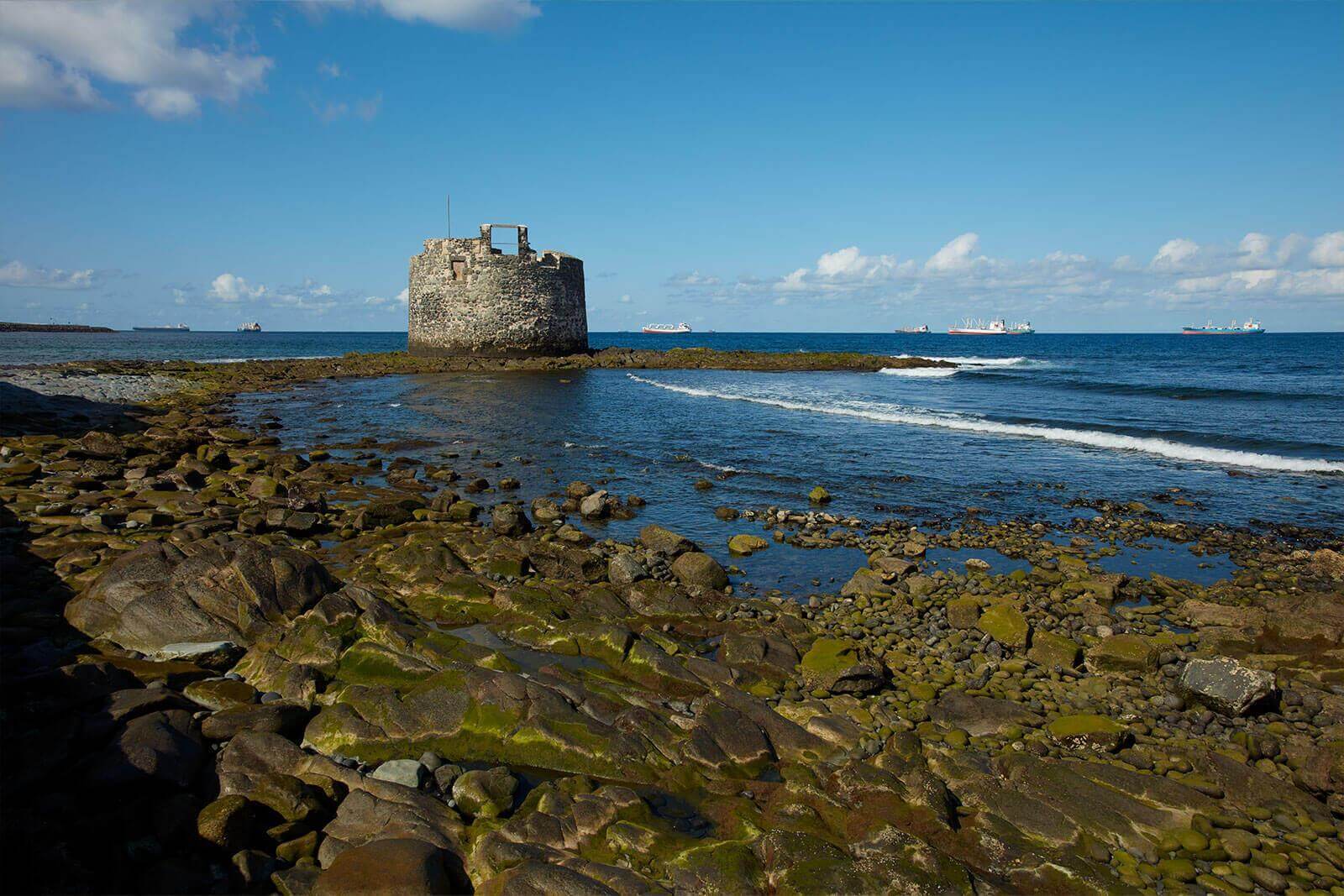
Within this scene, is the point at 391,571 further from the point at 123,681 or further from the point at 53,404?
the point at 53,404

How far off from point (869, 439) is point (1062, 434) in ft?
24.0

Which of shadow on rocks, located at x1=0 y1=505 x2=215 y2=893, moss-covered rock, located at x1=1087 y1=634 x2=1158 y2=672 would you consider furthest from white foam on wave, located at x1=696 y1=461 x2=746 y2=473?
shadow on rocks, located at x1=0 y1=505 x2=215 y2=893

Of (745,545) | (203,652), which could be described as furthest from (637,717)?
(745,545)

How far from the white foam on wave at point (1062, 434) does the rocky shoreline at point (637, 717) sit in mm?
9440

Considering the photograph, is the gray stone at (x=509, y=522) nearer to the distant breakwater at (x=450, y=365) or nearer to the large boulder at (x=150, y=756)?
the large boulder at (x=150, y=756)

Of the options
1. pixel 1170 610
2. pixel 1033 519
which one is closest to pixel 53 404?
pixel 1033 519

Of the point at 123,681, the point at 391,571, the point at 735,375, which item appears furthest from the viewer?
the point at 735,375

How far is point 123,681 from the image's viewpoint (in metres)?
6.74

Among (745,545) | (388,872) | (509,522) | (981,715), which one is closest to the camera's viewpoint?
(388,872)

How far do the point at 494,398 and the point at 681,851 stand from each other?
2885 centimetres

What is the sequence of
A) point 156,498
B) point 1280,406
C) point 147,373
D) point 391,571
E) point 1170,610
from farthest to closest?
1. point 147,373
2. point 1280,406
3. point 156,498
4. point 391,571
5. point 1170,610

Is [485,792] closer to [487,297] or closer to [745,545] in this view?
[745,545]

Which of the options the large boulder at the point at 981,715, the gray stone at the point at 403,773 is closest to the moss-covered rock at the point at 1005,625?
the large boulder at the point at 981,715

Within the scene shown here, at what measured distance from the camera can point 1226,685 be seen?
7.30m
